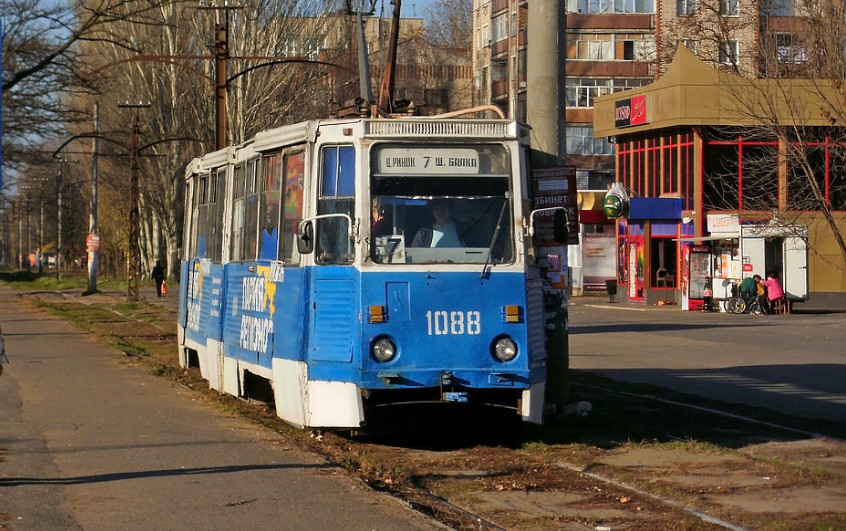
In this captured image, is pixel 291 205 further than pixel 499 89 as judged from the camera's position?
No

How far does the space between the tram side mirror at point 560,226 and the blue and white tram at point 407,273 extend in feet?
0.83

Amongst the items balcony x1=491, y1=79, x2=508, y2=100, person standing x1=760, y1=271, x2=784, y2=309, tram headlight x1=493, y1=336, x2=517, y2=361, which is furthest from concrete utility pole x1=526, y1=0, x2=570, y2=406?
balcony x1=491, y1=79, x2=508, y2=100

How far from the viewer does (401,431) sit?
40.9ft

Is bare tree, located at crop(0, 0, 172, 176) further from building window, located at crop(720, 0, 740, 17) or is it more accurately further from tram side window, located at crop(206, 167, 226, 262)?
building window, located at crop(720, 0, 740, 17)

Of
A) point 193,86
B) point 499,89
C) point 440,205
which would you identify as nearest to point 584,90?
point 499,89

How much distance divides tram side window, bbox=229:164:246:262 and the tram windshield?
358cm

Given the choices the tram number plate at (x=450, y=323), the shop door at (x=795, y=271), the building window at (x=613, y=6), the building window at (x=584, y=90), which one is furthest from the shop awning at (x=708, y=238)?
the tram number plate at (x=450, y=323)

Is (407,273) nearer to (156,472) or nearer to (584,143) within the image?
(156,472)

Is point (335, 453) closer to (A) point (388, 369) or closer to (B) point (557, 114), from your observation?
(A) point (388, 369)

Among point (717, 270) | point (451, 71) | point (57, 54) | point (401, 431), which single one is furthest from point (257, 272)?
point (451, 71)

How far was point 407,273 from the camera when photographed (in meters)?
10.9

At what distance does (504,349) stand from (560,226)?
48.2 inches

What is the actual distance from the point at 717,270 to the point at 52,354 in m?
27.9

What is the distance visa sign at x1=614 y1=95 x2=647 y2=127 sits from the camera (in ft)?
166
